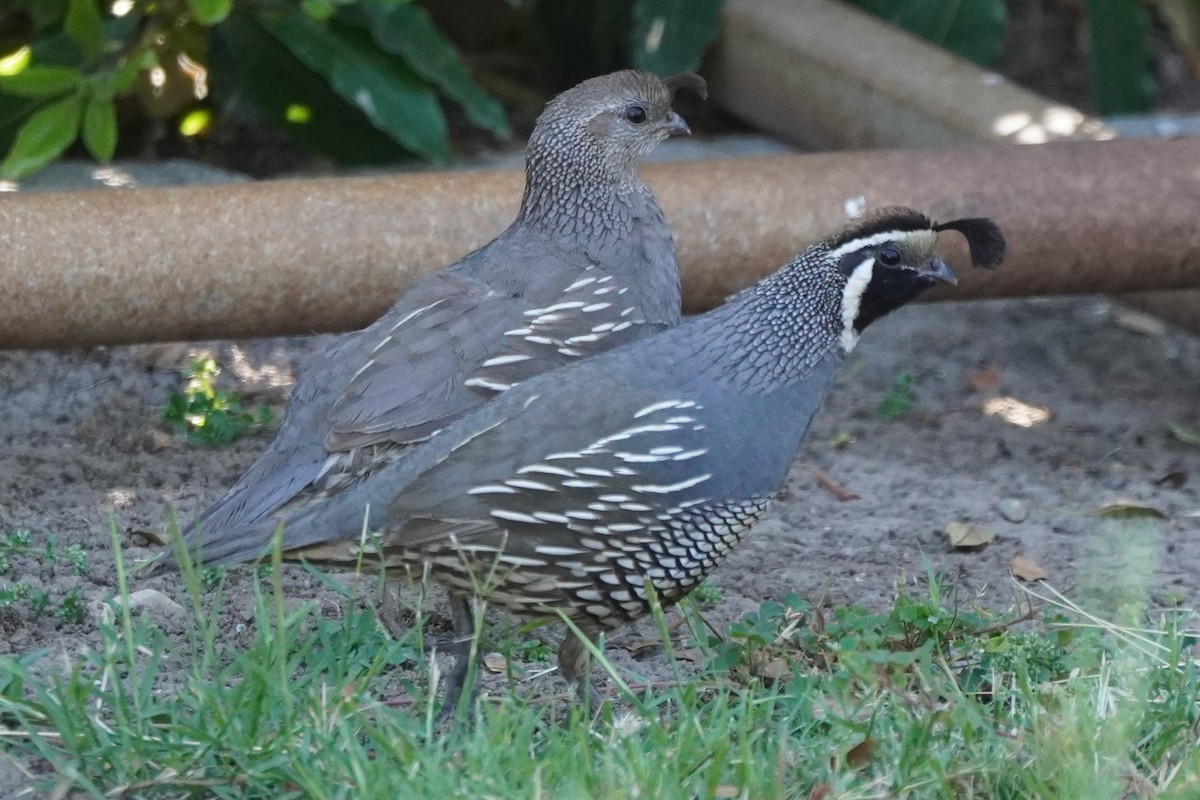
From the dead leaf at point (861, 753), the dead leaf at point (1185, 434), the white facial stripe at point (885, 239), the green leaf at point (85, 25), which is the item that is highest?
the green leaf at point (85, 25)

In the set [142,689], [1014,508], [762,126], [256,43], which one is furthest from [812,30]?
[142,689]

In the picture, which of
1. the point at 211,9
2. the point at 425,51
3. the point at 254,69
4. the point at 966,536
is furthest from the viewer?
the point at 254,69

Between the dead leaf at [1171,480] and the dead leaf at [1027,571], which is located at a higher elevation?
the dead leaf at [1027,571]

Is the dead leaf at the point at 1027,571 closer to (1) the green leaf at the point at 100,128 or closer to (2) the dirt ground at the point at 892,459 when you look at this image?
(2) the dirt ground at the point at 892,459

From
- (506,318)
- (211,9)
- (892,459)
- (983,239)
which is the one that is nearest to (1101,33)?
(892,459)

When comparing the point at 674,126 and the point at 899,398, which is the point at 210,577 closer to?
the point at 674,126

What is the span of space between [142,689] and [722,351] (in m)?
1.32

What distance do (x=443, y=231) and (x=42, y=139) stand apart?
1.37 m

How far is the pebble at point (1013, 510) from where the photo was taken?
431cm

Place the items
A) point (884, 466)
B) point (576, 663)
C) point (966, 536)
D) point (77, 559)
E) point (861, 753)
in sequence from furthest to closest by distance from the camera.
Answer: point (884, 466) → point (966, 536) → point (77, 559) → point (576, 663) → point (861, 753)

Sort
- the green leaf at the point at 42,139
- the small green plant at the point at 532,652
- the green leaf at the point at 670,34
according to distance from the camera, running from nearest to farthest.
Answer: the small green plant at the point at 532,652, the green leaf at the point at 42,139, the green leaf at the point at 670,34

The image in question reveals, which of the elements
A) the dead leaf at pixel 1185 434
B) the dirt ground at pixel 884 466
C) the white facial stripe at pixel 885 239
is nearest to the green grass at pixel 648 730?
the dirt ground at pixel 884 466

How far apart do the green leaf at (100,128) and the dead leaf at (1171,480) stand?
322cm

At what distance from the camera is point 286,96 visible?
18.8ft
